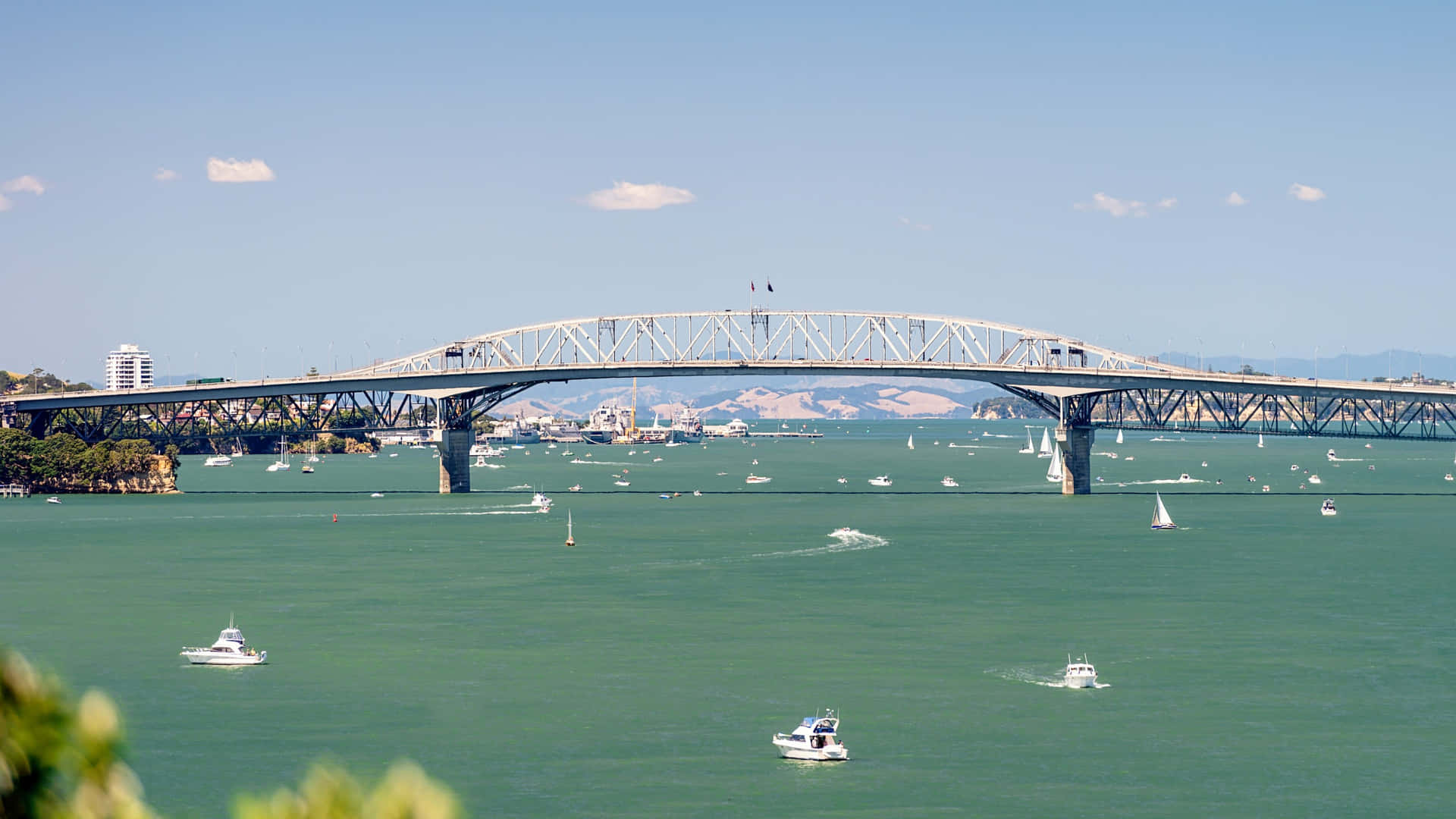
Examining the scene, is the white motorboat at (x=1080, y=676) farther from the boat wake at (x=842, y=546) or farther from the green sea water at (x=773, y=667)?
the boat wake at (x=842, y=546)

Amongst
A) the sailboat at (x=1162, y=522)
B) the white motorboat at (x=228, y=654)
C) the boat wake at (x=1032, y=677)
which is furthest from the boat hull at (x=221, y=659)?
the sailboat at (x=1162, y=522)

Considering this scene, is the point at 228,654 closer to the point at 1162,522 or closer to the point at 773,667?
the point at 773,667

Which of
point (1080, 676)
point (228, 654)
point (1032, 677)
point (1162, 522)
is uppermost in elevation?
point (1162, 522)

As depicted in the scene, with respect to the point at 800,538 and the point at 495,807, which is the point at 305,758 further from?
the point at 800,538

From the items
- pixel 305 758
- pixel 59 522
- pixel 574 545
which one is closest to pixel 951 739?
pixel 305 758

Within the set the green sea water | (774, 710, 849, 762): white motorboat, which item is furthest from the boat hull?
(774, 710, 849, 762): white motorboat

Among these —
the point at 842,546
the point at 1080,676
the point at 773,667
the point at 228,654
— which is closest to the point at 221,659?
the point at 228,654

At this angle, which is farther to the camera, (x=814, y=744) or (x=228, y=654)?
(x=228, y=654)
